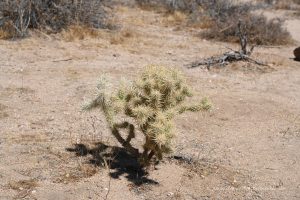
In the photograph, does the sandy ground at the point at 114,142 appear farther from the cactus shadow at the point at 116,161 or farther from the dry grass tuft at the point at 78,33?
the dry grass tuft at the point at 78,33

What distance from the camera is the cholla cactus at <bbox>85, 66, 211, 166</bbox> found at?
4332mm

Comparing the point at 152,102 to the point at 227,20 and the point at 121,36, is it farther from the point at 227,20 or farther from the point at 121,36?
the point at 227,20

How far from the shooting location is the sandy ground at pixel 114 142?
4.59 m

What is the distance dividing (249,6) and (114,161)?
10.0 meters

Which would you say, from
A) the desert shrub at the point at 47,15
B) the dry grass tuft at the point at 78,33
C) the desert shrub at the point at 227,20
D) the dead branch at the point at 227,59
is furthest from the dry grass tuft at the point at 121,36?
the dead branch at the point at 227,59

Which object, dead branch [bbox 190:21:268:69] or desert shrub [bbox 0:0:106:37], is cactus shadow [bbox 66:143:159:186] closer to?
dead branch [bbox 190:21:268:69]

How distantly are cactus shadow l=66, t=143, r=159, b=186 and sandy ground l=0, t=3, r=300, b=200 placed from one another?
0.02m

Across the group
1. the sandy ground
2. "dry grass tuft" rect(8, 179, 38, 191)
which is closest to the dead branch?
the sandy ground

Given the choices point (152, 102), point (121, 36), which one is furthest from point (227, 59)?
point (152, 102)

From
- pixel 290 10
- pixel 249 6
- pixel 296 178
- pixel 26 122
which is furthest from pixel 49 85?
pixel 290 10

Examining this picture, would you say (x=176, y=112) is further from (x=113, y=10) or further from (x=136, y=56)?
(x=113, y=10)

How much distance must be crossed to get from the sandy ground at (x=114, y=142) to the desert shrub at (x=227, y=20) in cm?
106

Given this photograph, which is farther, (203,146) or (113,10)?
(113,10)

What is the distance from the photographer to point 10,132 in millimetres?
5453
